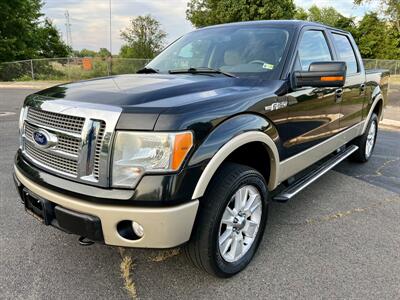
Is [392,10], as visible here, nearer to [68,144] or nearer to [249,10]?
[249,10]

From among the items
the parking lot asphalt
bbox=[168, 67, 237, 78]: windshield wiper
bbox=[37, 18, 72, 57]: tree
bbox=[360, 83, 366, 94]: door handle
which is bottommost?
the parking lot asphalt

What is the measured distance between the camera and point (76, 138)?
2025 millimetres

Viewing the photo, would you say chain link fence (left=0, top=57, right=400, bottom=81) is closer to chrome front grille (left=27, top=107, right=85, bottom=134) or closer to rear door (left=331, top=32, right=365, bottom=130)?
rear door (left=331, top=32, right=365, bottom=130)

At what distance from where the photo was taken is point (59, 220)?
2096mm

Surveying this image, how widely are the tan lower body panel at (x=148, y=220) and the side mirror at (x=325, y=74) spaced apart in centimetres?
148

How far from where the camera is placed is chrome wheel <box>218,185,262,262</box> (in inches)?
95.0

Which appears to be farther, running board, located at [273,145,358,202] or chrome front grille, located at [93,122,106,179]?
running board, located at [273,145,358,202]

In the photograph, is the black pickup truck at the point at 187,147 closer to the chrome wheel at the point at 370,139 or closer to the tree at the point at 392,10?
the chrome wheel at the point at 370,139

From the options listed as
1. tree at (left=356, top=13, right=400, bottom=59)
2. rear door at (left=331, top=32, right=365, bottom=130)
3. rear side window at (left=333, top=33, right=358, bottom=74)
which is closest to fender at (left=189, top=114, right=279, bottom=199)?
rear door at (left=331, top=32, right=365, bottom=130)

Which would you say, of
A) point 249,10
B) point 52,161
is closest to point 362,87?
point 52,161

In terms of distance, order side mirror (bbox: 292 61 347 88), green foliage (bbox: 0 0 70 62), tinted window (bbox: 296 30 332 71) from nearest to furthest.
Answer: side mirror (bbox: 292 61 347 88), tinted window (bbox: 296 30 332 71), green foliage (bbox: 0 0 70 62)

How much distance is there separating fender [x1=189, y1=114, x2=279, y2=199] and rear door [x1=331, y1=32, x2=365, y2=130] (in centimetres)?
179

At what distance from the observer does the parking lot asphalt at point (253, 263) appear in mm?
2334

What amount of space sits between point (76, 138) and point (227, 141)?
3.04ft
